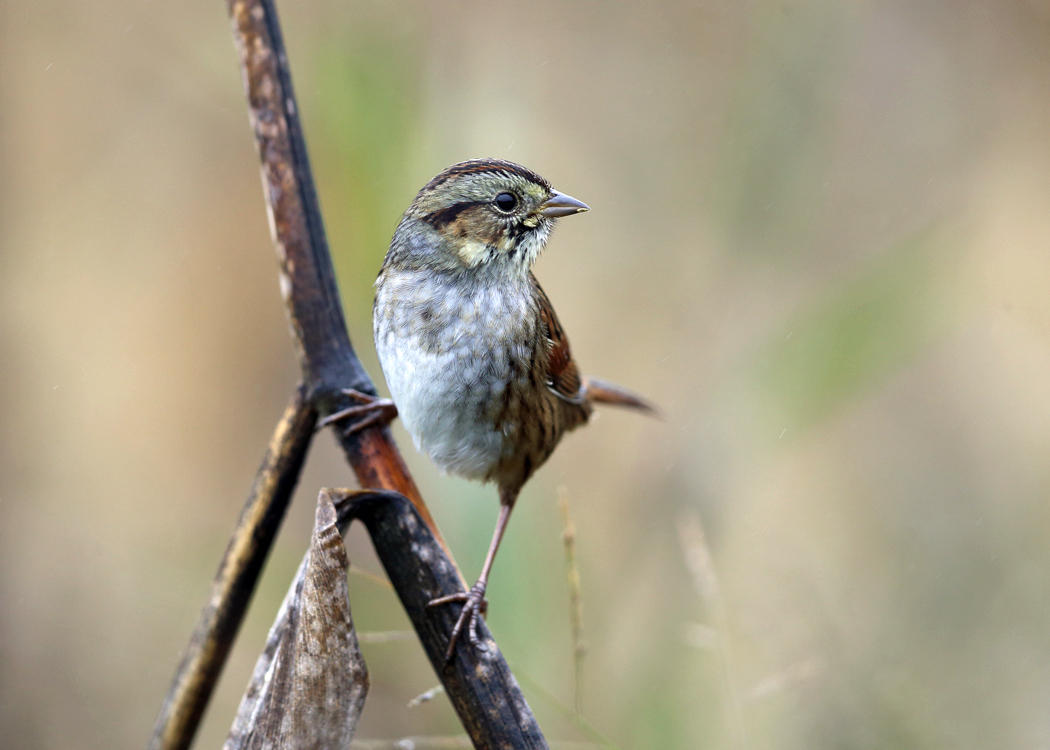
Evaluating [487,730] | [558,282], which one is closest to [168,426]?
[558,282]

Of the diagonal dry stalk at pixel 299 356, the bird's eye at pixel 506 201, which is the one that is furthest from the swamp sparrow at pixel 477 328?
the diagonal dry stalk at pixel 299 356

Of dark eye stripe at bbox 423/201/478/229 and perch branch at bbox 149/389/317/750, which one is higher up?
dark eye stripe at bbox 423/201/478/229

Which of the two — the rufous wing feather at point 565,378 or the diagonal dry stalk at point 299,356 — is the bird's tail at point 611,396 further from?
the diagonal dry stalk at point 299,356

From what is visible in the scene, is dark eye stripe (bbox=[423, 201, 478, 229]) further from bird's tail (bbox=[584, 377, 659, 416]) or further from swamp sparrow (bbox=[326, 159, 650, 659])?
bird's tail (bbox=[584, 377, 659, 416])

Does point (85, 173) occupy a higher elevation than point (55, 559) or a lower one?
higher

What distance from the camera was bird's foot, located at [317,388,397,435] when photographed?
71.1 inches

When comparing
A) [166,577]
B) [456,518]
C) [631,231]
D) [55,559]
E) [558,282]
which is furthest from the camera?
[558,282]

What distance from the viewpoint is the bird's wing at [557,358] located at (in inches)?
94.3

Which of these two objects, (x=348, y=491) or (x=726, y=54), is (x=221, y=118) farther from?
(x=348, y=491)

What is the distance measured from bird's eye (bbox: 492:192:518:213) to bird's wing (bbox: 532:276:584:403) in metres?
0.29

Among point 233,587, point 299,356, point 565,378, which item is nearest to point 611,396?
point 565,378

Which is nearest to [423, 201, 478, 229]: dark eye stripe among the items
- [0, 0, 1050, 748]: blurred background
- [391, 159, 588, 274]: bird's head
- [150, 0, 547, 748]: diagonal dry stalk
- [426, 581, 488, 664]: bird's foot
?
[391, 159, 588, 274]: bird's head

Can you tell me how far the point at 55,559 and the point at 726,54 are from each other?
2816 millimetres

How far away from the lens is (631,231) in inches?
148
